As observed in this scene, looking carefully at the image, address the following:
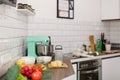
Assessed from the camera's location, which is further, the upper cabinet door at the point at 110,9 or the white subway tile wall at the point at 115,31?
the white subway tile wall at the point at 115,31

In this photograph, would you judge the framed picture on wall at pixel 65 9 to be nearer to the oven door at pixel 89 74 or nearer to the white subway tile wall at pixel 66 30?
the white subway tile wall at pixel 66 30

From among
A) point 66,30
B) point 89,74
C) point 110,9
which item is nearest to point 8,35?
point 89,74

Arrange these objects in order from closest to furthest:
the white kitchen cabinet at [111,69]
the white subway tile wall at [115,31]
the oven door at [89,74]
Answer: the oven door at [89,74] → the white kitchen cabinet at [111,69] → the white subway tile wall at [115,31]

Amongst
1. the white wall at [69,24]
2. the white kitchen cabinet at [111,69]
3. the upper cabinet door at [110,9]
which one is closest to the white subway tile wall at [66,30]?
the white wall at [69,24]

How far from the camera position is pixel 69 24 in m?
3.67

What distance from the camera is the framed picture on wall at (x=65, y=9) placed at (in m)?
3.50

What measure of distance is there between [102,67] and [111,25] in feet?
4.27

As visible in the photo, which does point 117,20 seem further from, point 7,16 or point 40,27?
point 7,16

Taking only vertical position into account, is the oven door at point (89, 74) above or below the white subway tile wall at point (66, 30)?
below

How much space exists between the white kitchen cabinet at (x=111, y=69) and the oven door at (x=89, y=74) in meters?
0.24

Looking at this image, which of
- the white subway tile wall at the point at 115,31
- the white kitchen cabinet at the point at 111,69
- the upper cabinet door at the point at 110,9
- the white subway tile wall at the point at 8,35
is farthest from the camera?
the white subway tile wall at the point at 115,31

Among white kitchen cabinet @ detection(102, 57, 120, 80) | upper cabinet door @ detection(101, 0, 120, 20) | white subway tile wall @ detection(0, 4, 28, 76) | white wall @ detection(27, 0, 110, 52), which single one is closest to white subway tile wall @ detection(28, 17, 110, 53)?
white wall @ detection(27, 0, 110, 52)

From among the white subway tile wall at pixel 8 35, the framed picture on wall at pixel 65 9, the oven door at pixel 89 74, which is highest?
the framed picture on wall at pixel 65 9

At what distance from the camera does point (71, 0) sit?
3.67m
